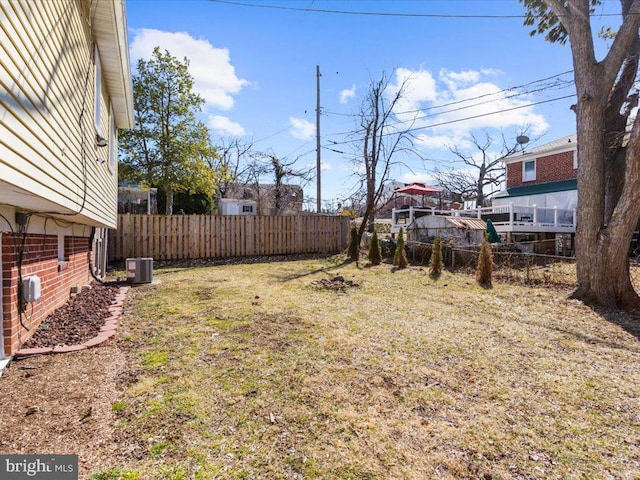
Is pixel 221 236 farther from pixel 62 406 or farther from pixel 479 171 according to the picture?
pixel 479 171

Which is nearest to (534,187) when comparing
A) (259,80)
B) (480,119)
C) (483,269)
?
(480,119)

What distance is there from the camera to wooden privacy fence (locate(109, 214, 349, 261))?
11789 mm

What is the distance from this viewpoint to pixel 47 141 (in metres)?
2.71

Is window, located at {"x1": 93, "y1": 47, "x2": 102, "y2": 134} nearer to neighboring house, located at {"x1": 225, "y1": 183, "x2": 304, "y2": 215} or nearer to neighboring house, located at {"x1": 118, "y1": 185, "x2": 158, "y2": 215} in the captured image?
neighboring house, located at {"x1": 118, "y1": 185, "x2": 158, "y2": 215}

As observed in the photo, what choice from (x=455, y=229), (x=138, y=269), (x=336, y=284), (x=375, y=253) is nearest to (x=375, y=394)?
(x=336, y=284)

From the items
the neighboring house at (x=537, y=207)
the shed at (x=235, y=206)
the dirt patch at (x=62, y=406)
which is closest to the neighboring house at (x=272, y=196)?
the shed at (x=235, y=206)

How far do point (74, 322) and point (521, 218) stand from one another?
1633cm

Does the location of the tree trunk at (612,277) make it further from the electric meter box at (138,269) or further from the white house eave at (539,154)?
the white house eave at (539,154)

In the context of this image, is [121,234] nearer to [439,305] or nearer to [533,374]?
[439,305]

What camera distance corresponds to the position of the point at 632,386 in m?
3.13

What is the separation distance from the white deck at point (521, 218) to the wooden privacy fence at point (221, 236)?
3.58 metres

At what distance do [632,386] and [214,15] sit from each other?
928 cm

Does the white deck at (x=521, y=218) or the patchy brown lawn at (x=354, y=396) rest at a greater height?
the white deck at (x=521, y=218)

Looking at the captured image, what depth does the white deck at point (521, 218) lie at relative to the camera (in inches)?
538
